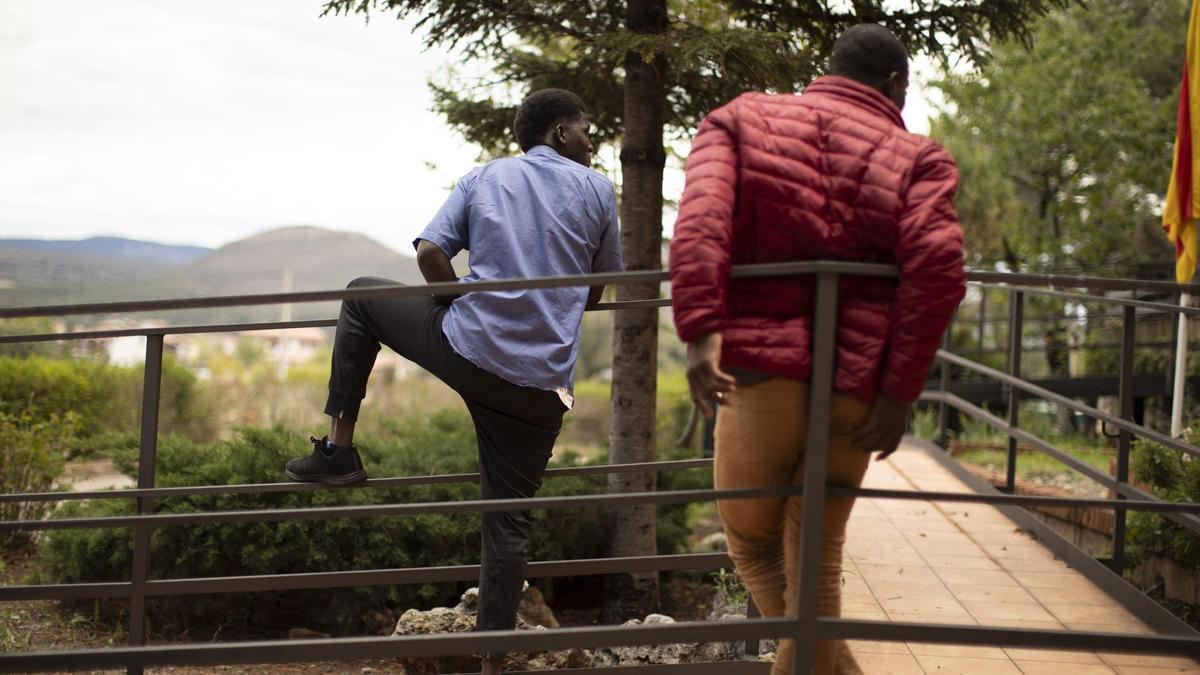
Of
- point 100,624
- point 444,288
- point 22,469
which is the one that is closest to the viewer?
point 444,288

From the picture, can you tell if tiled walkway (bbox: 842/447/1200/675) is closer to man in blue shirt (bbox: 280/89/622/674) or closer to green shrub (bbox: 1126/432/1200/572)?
green shrub (bbox: 1126/432/1200/572)

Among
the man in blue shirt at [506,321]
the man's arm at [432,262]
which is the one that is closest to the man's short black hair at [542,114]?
the man in blue shirt at [506,321]

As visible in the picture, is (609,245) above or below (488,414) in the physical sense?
above

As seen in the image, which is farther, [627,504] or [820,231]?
[627,504]

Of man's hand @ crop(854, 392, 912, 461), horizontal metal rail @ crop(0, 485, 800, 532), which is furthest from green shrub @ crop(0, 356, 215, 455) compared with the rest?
man's hand @ crop(854, 392, 912, 461)

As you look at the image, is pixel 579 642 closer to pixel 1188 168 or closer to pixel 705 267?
pixel 705 267

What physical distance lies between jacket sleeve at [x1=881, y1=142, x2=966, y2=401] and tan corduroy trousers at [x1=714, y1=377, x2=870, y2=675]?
0.52ft

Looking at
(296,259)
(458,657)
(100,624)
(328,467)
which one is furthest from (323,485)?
(296,259)

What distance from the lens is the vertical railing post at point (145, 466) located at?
3.22 meters

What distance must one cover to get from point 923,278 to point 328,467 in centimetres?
195

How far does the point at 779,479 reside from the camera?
2.41 metres

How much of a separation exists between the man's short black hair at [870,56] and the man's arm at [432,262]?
126 cm

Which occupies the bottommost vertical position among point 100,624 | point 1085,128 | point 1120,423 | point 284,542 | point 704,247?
point 100,624

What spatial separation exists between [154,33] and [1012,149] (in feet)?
313
